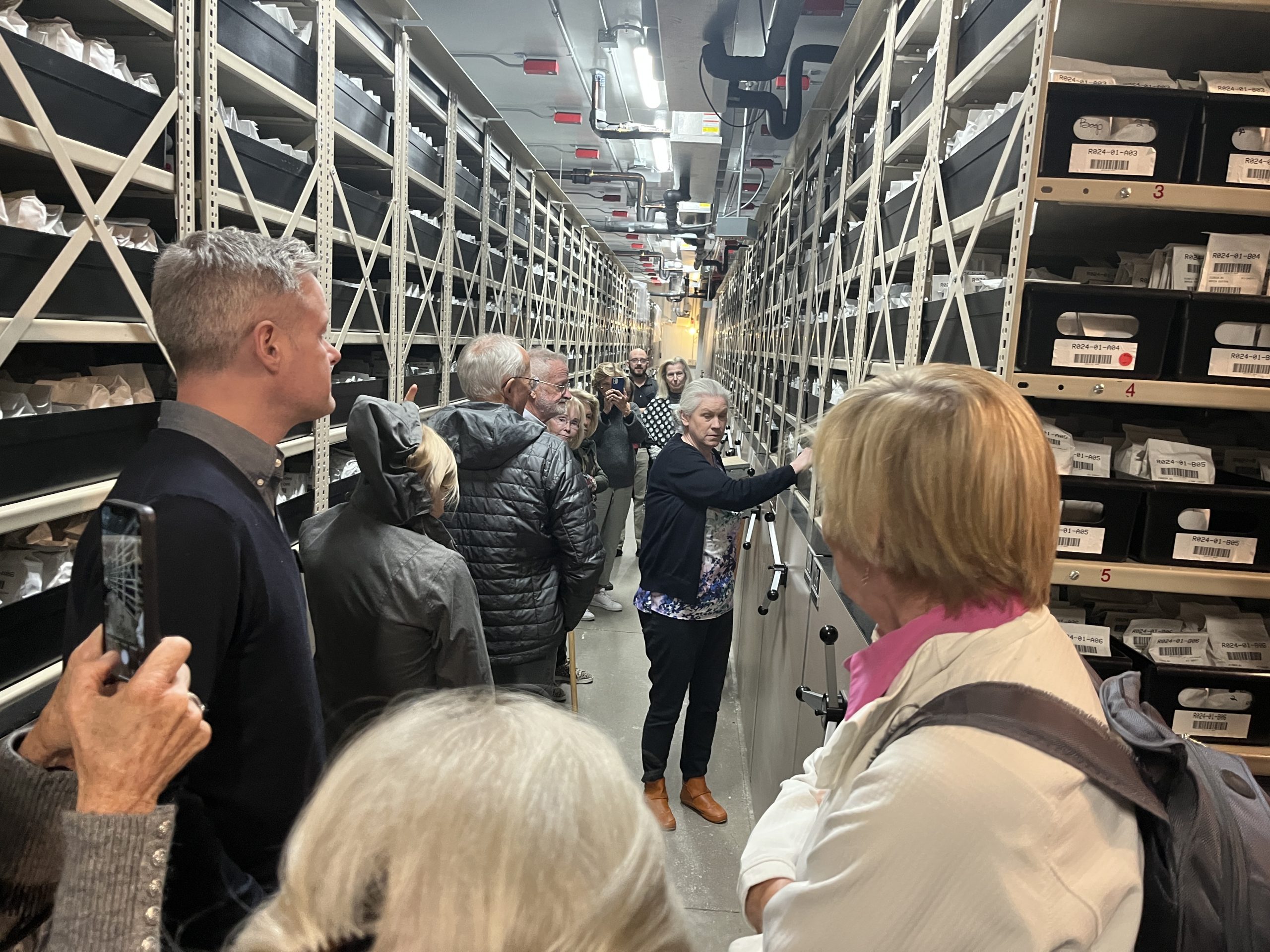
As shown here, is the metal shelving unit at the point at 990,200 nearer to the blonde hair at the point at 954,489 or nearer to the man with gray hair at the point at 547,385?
the blonde hair at the point at 954,489

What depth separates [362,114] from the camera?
10.1 feet

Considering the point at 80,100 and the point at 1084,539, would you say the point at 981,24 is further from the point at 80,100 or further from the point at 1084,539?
the point at 80,100

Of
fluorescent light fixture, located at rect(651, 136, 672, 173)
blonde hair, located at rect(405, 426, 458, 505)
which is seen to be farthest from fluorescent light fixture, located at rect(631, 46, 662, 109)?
blonde hair, located at rect(405, 426, 458, 505)

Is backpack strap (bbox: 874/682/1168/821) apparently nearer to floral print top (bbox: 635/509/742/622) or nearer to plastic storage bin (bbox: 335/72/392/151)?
floral print top (bbox: 635/509/742/622)

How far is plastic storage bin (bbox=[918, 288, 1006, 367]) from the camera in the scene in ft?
5.05

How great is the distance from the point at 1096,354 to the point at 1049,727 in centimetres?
98

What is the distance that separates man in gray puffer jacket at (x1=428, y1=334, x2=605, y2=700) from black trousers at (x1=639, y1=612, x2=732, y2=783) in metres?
0.52

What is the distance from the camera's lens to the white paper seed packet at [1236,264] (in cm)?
146

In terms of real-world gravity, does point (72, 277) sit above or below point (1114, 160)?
below

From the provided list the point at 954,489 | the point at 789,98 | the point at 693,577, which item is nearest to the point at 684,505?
the point at 693,577

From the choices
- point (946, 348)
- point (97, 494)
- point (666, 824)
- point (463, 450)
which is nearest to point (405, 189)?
point (463, 450)

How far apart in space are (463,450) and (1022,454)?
2126mm

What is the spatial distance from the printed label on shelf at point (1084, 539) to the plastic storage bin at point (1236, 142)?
2.29ft

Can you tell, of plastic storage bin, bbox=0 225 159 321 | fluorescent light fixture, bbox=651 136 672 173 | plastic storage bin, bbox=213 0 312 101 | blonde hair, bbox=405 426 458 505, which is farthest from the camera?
fluorescent light fixture, bbox=651 136 672 173
